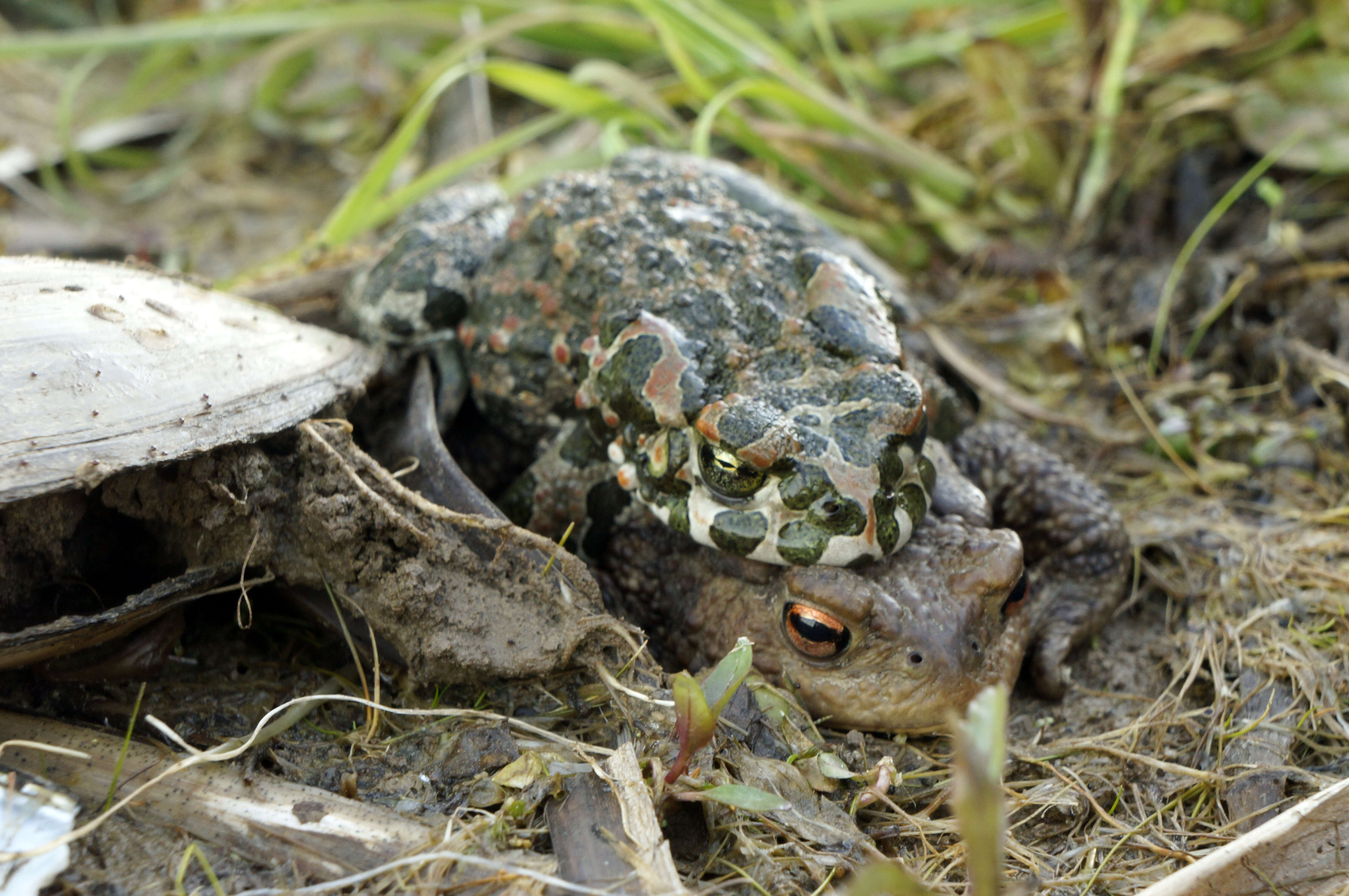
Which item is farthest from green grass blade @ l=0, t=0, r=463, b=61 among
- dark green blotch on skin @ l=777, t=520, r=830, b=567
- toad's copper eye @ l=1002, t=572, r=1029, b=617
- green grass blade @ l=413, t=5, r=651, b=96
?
toad's copper eye @ l=1002, t=572, r=1029, b=617

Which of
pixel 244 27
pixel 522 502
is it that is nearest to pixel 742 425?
pixel 522 502

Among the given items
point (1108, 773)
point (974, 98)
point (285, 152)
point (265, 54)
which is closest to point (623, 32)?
point (974, 98)

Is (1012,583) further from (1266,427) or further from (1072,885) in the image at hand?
(1266,427)

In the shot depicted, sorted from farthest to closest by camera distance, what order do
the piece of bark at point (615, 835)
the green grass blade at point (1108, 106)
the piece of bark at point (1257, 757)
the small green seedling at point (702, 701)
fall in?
the green grass blade at point (1108, 106) < the piece of bark at point (1257, 757) < the small green seedling at point (702, 701) < the piece of bark at point (615, 835)

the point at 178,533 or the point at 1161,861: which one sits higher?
the point at 178,533

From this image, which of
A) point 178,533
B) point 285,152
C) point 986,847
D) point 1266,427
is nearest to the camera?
point 986,847

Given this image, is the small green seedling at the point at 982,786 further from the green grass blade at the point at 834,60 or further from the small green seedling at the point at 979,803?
the green grass blade at the point at 834,60

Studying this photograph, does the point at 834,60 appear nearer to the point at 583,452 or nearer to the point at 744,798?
the point at 583,452

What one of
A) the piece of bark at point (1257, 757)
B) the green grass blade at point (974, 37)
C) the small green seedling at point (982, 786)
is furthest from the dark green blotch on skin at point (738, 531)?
the green grass blade at point (974, 37)
